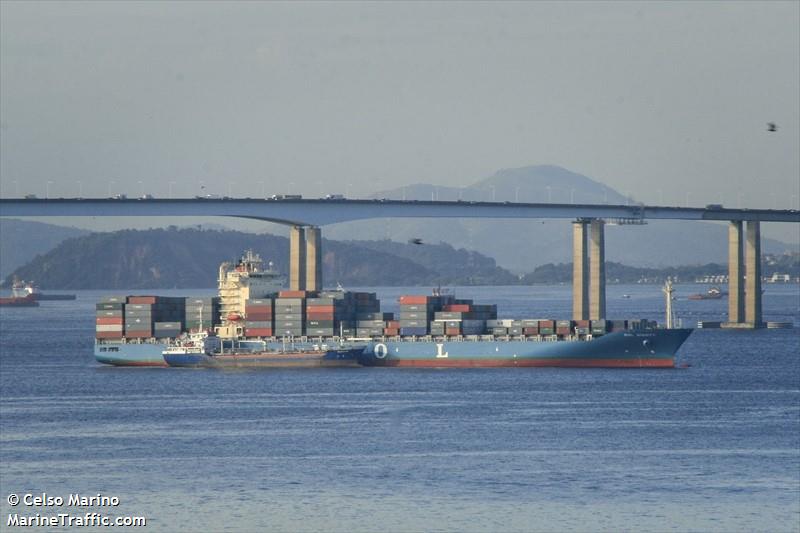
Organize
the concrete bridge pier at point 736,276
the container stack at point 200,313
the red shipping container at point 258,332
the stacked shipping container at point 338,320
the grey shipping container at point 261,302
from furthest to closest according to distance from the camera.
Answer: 1. the concrete bridge pier at point 736,276
2. the container stack at point 200,313
3. the grey shipping container at point 261,302
4. the red shipping container at point 258,332
5. the stacked shipping container at point 338,320

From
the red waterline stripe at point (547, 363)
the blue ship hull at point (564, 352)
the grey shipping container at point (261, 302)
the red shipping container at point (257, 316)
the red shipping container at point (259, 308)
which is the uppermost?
the grey shipping container at point (261, 302)

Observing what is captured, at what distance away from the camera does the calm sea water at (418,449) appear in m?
41.0

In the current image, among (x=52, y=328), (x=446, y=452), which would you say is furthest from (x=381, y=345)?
(x=52, y=328)

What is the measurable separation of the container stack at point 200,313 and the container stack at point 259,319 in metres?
3.52

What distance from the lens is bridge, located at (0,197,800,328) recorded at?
116562 mm

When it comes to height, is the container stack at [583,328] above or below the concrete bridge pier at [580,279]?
below

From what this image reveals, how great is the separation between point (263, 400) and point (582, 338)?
26272mm

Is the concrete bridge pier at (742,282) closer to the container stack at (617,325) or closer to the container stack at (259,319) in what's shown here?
the container stack at (617,325)

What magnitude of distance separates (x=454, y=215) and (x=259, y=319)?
36.8 meters

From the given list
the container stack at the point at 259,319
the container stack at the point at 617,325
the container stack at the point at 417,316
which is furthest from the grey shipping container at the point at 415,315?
the container stack at the point at 617,325

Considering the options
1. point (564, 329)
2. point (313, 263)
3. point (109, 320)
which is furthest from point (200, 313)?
point (313, 263)

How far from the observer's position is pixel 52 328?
168 metres

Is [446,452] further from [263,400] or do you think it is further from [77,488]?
[263,400]

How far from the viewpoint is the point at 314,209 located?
12275 centimetres
